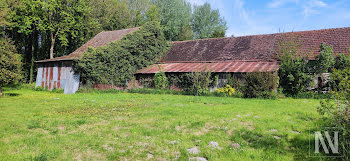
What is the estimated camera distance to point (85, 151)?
4.80 meters

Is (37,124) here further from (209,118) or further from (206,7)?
(206,7)

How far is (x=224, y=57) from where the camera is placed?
23078mm

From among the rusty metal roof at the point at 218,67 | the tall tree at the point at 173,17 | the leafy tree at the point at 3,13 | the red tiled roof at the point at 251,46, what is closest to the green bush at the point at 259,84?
the rusty metal roof at the point at 218,67

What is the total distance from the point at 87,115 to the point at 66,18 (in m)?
25.7

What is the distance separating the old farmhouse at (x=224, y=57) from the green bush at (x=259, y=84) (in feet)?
6.23

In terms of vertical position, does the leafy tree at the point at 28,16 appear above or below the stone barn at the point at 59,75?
above

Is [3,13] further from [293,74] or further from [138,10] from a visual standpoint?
[293,74]

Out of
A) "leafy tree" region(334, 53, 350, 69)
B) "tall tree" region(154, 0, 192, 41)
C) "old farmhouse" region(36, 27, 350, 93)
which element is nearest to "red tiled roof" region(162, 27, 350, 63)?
"old farmhouse" region(36, 27, 350, 93)

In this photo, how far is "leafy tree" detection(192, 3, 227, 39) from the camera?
44969 mm

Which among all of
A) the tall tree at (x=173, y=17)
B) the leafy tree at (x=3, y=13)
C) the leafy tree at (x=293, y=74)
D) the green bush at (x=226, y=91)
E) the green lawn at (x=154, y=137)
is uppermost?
the tall tree at (x=173, y=17)

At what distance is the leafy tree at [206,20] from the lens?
44969mm

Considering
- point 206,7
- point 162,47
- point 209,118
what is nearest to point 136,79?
point 162,47

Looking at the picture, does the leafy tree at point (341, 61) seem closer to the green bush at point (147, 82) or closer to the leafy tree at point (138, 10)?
the green bush at point (147, 82)

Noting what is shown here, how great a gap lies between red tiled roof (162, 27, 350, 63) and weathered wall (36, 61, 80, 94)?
31.5 feet
